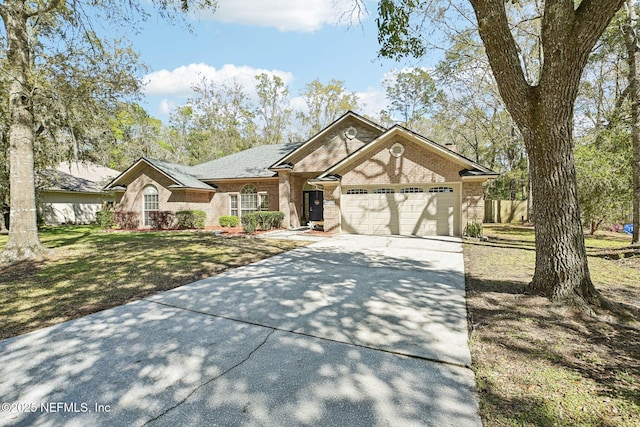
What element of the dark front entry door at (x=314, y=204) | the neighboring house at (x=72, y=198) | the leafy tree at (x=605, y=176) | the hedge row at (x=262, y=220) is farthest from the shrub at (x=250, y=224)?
the leafy tree at (x=605, y=176)

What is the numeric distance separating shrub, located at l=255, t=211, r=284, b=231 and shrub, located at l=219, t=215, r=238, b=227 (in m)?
3.13

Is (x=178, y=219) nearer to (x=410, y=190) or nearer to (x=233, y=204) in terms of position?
(x=233, y=204)

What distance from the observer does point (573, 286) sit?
177 inches

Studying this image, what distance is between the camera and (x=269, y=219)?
16.3 meters

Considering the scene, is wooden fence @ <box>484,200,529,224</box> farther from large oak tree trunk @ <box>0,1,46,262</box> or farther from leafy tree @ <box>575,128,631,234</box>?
large oak tree trunk @ <box>0,1,46,262</box>

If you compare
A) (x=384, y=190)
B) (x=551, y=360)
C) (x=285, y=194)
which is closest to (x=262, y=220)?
(x=285, y=194)

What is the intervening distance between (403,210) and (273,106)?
26640 mm

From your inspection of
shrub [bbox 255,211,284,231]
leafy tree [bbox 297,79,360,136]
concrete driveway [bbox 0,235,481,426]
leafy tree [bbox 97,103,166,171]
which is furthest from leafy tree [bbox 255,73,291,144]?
concrete driveway [bbox 0,235,481,426]

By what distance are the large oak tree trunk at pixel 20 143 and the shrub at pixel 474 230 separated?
15086mm

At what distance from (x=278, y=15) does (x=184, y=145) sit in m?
34.4

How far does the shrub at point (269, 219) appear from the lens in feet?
52.5

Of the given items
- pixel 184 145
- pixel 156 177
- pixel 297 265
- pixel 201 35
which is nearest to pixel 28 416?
pixel 297 265

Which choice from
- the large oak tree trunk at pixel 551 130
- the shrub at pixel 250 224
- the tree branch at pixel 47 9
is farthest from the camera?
the shrub at pixel 250 224

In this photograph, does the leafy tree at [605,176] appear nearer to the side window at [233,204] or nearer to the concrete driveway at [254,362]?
the concrete driveway at [254,362]
